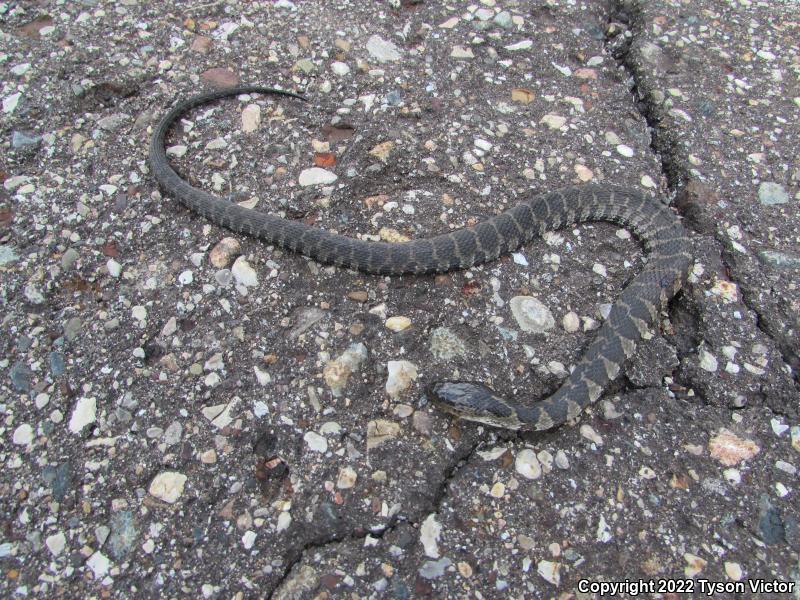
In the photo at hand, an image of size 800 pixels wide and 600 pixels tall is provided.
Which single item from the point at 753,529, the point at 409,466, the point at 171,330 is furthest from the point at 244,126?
the point at 753,529

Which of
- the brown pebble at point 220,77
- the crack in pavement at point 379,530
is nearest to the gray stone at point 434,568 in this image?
the crack in pavement at point 379,530

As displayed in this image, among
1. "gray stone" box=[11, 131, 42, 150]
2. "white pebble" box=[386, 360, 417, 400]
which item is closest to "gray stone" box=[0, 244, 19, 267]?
"gray stone" box=[11, 131, 42, 150]

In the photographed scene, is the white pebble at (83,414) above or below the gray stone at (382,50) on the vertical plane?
below

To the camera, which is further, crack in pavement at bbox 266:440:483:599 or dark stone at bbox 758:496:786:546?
dark stone at bbox 758:496:786:546

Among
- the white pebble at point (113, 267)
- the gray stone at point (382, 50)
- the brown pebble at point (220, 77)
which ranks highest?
the gray stone at point (382, 50)

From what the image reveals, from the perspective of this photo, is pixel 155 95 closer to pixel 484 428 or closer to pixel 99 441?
pixel 99 441

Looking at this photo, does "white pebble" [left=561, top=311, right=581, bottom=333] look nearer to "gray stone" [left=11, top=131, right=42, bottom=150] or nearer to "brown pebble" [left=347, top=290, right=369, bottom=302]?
"brown pebble" [left=347, top=290, right=369, bottom=302]

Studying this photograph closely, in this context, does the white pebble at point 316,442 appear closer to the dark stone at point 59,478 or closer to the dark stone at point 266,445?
the dark stone at point 266,445
